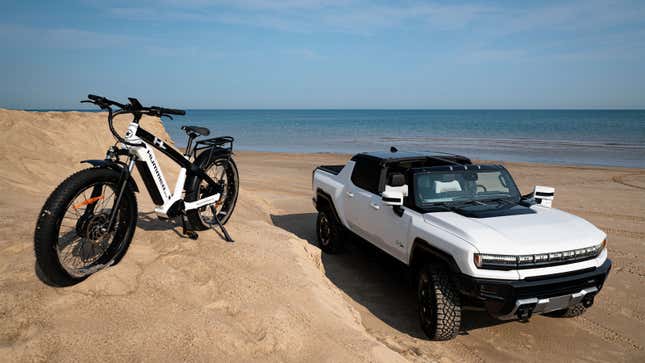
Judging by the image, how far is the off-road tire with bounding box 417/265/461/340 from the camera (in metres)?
4.17

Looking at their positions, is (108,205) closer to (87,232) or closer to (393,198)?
(87,232)

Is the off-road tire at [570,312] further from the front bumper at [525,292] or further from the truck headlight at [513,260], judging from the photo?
the truck headlight at [513,260]

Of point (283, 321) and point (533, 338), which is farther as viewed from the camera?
point (533, 338)

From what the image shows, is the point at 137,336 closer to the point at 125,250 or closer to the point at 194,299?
the point at 194,299

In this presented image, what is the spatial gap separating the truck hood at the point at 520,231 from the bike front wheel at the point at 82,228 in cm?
305

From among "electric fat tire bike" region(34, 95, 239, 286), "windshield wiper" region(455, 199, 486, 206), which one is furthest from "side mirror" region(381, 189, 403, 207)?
"electric fat tire bike" region(34, 95, 239, 286)

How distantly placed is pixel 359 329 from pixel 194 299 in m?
1.59

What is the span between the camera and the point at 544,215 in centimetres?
→ 461

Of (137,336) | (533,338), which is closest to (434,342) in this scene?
(533,338)

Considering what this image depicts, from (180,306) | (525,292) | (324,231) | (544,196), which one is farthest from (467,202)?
(180,306)

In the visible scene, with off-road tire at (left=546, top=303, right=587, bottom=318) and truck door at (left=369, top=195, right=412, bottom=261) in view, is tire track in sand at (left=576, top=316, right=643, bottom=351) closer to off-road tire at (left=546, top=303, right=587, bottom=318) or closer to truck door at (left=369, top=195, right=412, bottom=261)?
off-road tire at (left=546, top=303, right=587, bottom=318)

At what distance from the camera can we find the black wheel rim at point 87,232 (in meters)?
3.51

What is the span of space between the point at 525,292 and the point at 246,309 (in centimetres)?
247

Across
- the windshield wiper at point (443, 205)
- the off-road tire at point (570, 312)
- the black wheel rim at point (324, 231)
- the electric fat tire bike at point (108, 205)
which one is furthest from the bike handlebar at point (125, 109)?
the off-road tire at point (570, 312)
